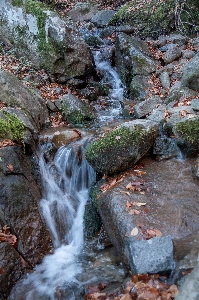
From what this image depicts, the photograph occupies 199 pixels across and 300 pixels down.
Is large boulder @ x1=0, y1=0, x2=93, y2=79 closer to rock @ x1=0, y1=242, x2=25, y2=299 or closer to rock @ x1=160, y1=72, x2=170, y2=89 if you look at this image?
rock @ x1=160, y1=72, x2=170, y2=89

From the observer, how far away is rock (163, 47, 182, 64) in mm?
10242

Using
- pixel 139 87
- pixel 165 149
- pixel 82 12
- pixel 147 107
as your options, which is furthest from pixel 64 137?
pixel 82 12

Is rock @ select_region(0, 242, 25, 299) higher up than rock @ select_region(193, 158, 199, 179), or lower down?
lower down

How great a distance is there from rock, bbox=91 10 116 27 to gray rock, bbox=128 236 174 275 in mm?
13318

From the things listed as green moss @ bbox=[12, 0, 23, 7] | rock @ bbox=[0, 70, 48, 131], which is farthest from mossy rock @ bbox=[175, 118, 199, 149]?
green moss @ bbox=[12, 0, 23, 7]

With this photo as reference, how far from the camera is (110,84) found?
10.8 metres

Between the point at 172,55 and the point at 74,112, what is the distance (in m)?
4.58

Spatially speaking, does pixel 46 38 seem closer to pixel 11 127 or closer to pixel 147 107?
pixel 147 107

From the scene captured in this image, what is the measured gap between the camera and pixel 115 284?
4.02 meters

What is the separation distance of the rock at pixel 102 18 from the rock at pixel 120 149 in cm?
1096

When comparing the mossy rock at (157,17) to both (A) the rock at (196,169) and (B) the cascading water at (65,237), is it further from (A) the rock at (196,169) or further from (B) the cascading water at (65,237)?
(B) the cascading water at (65,237)

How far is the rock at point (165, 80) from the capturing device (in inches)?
364

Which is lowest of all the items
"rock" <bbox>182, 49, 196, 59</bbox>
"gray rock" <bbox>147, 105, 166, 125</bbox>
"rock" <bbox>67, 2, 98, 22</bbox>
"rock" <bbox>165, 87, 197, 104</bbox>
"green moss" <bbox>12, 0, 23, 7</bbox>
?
"gray rock" <bbox>147, 105, 166, 125</bbox>

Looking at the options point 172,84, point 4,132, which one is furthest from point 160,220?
point 172,84
